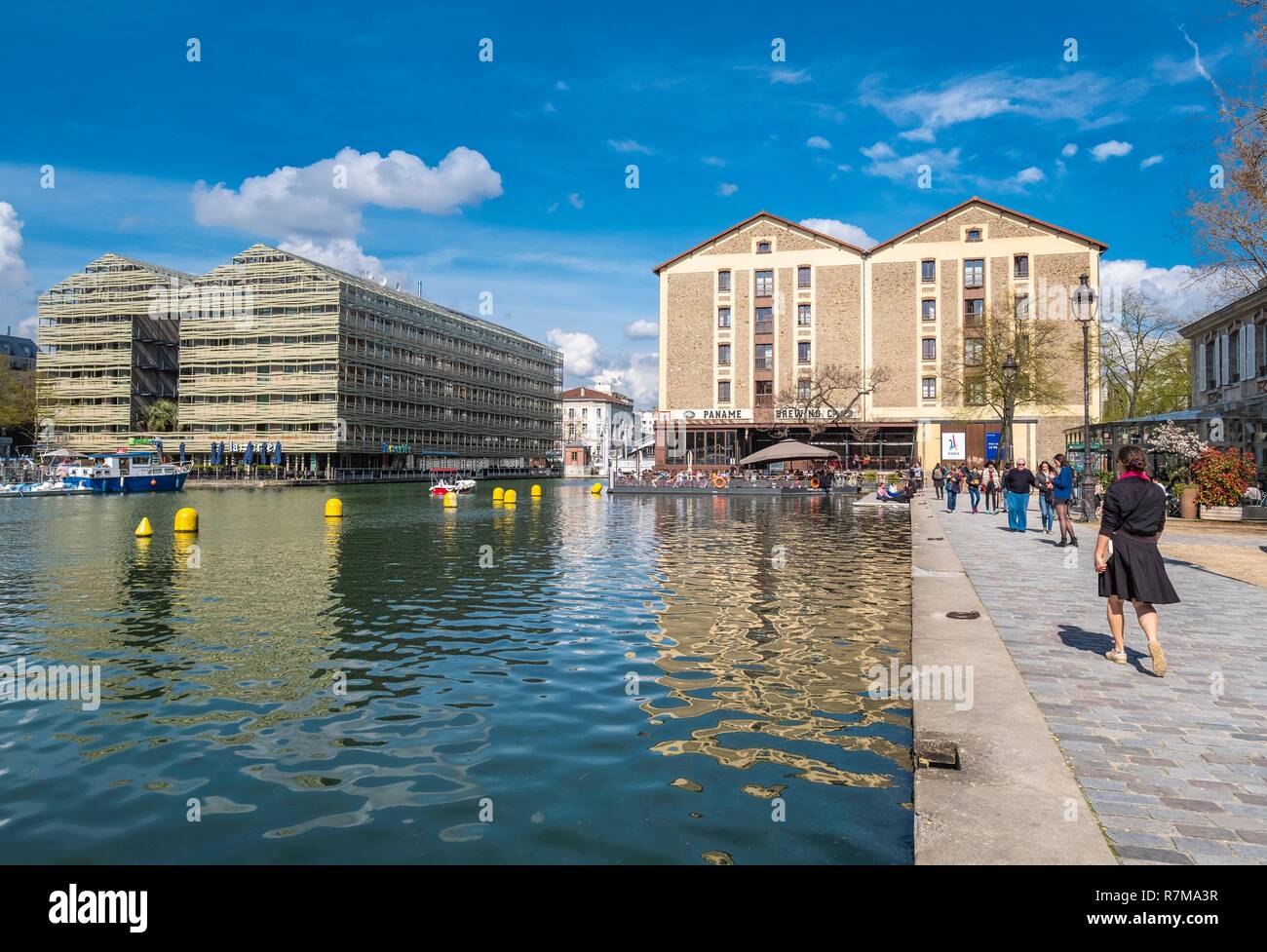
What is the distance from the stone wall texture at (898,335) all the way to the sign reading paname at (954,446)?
3.89m

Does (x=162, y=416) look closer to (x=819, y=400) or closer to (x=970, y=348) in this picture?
(x=819, y=400)

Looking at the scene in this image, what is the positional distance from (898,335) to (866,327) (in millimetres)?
2414

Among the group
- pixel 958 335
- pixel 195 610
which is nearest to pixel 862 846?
pixel 195 610

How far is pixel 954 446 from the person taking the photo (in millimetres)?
60688

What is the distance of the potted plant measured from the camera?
961 inches

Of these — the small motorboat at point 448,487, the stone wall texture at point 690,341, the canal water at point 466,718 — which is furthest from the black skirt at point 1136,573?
the stone wall texture at point 690,341

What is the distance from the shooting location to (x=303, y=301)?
8900 cm

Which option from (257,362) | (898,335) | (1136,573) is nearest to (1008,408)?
(898,335)

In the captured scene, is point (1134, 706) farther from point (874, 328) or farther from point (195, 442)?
point (195, 442)

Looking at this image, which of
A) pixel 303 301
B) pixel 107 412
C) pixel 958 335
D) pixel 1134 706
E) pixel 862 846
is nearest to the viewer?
→ pixel 862 846

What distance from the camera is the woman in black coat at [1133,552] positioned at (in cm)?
765

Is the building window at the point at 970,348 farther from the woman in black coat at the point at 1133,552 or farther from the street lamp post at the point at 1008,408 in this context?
the woman in black coat at the point at 1133,552

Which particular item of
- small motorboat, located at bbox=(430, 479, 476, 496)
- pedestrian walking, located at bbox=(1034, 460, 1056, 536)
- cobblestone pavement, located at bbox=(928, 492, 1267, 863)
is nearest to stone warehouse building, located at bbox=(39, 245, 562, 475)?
small motorboat, located at bbox=(430, 479, 476, 496)

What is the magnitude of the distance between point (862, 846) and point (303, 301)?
93.8 meters
